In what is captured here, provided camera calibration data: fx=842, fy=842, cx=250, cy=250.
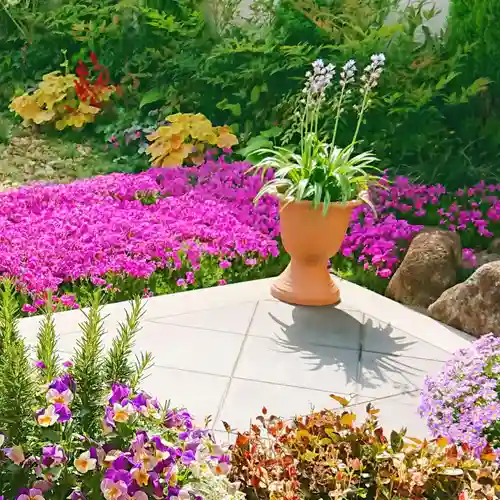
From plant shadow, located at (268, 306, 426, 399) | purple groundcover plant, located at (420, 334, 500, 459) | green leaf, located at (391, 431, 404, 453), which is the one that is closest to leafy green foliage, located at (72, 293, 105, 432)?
green leaf, located at (391, 431, 404, 453)

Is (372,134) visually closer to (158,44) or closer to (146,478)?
(158,44)

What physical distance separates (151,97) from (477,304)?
4562mm

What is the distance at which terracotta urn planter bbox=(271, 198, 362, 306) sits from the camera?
4.39 metres

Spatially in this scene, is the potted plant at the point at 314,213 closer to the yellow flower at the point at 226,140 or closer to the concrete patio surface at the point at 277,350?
the concrete patio surface at the point at 277,350

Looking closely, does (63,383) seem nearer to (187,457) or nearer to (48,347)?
(48,347)

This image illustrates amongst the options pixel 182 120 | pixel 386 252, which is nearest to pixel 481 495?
pixel 386 252

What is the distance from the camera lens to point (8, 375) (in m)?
1.87

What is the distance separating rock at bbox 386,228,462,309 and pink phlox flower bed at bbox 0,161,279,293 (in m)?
0.82

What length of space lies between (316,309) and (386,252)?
96 centimetres

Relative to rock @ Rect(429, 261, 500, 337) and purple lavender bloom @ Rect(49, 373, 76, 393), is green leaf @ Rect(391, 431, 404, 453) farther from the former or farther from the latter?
rock @ Rect(429, 261, 500, 337)

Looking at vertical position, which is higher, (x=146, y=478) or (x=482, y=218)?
(x=482, y=218)

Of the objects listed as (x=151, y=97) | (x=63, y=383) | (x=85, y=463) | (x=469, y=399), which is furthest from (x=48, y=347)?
(x=151, y=97)

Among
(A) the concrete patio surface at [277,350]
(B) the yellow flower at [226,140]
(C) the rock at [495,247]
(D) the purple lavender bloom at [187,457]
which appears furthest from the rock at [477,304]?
(B) the yellow flower at [226,140]

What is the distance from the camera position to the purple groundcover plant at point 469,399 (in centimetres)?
262
